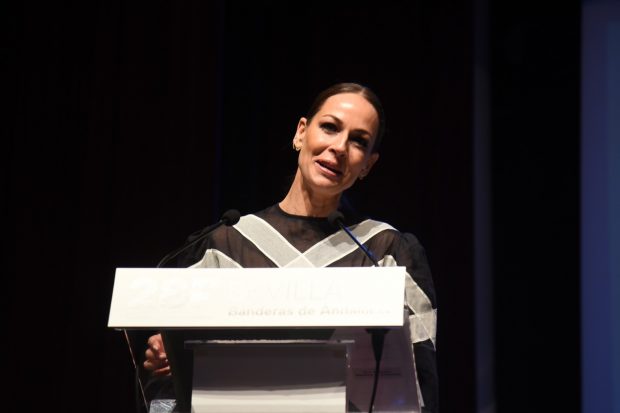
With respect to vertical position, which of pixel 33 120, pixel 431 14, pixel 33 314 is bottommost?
pixel 33 314

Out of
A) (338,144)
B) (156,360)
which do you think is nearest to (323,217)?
(338,144)

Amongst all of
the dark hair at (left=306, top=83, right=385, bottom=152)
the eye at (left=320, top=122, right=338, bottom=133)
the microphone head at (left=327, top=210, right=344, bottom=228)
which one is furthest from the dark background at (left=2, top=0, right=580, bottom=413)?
the microphone head at (left=327, top=210, right=344, bottom=228)

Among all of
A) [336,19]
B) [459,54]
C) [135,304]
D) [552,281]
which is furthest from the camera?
[336,19]

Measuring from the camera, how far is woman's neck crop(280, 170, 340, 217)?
2320mm

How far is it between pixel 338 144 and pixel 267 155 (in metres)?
1.24

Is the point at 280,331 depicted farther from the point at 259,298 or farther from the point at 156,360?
the point at 156,360

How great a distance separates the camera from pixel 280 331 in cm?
150

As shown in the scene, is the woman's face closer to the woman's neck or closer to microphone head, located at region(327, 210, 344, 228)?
the woman's neck

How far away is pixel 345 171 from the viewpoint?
2.27 metres

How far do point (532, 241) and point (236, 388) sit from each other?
193 centimetres

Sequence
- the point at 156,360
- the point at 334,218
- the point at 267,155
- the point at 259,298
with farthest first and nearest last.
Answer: the point at 267,155 → the point at 334,218 → the point at 156,360 → the point at 259,298

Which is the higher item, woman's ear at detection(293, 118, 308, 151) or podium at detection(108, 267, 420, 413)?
woman's ear at detection(293, 118, 308, 151)

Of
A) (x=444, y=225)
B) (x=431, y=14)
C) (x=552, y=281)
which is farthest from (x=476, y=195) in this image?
(x=431, y=14)

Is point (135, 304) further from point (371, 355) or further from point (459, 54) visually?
point (459, 54)
